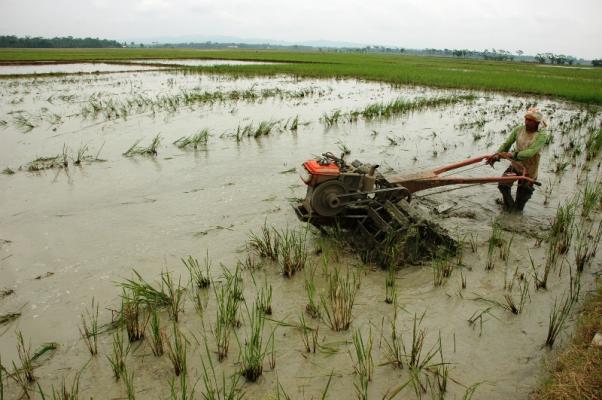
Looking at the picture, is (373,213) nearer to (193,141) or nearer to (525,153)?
(525,153)

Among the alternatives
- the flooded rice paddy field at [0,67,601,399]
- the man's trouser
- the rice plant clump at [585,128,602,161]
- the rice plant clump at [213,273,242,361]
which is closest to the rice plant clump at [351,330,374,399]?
the flooded rice paddy field at [0,67,601,399]

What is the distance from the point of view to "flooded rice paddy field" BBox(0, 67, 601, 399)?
2.50 metres

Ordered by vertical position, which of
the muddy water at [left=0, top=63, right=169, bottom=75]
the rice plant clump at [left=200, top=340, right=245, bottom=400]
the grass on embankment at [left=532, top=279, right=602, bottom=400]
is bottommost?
the rice plant clump at [left=200, top=340, right=245, bottom=400]

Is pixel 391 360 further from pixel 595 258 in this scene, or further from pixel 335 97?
pixel 335 97

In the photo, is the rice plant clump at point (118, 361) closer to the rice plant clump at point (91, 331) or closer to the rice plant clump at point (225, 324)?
the rice plant clump at point (91, 331)

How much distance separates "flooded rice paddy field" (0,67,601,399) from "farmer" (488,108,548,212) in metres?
0.31

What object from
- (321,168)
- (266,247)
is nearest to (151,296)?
(266,247)

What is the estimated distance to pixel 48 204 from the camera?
5168mm

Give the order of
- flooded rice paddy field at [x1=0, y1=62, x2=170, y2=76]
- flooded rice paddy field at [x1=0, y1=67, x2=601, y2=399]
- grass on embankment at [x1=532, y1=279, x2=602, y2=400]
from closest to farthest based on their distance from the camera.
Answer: grass on embankment at [x1=532, y1=279, x2=602, y2=400], flooded rice paddy field at [x1=0, y1=67, x2=601, y2=399], flooded rice paddy field at [x1=0, y1=62, x2=170, y2=76]

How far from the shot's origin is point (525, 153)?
4.66 m

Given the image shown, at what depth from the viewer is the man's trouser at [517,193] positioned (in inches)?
196

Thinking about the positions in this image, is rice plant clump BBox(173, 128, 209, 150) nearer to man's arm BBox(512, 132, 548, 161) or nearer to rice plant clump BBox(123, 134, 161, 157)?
rice plant clump BBox(123, 134, 161, 157)

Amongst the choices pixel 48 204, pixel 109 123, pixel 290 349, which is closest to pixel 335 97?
pixel 109 123

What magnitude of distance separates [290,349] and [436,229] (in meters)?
1.99
